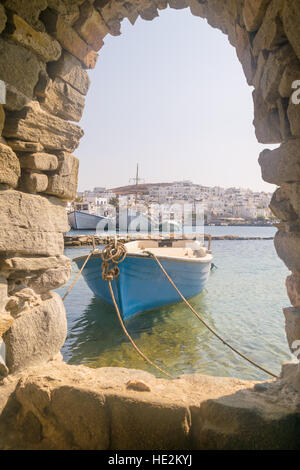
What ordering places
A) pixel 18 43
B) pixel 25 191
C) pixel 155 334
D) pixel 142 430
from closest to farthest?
pixel 142 430, pixel 18 43, pixel 25 191, pixel 155 334

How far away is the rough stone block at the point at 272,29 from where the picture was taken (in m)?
1.87

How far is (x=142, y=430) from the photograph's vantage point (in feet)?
6.08

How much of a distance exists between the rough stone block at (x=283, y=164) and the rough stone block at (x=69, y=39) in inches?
76.5

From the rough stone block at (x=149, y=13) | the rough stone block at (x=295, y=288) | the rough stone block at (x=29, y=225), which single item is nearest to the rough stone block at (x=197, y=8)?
the rough stone block at (x=149, y=13)

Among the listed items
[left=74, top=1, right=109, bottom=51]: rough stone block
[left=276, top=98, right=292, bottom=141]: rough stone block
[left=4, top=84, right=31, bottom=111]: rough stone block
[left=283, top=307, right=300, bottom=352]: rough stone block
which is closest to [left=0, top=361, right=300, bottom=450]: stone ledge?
[left=283, top=307, right=300, bottom=352]: rough stone block

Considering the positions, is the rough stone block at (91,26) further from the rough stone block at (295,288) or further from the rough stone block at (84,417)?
the rough stone block at (84,417)

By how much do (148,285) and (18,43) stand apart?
5.61m

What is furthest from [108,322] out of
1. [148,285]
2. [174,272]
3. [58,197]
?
[58,197]

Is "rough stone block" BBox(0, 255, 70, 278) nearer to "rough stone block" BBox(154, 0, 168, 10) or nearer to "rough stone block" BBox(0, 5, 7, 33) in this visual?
"rough stone block" BBox(0, 5, 7, 33)

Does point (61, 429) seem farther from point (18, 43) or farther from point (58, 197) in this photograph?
point (18, 43)

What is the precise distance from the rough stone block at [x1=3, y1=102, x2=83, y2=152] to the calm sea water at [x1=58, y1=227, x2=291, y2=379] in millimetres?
3583

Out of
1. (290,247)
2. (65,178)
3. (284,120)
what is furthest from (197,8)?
(290,247)

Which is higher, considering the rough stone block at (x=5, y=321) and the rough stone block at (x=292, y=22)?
A: the rough stone block at (x=292, y=22)

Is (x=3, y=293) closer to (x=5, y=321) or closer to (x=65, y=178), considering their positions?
(x=5, y=321)
